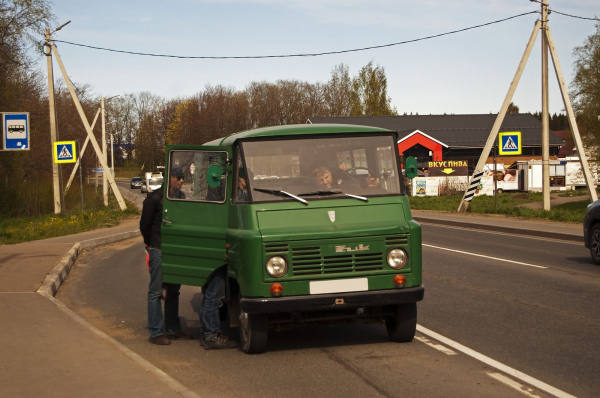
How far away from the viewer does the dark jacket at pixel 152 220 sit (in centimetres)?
716

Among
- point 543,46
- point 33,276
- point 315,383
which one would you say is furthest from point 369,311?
point 543,46

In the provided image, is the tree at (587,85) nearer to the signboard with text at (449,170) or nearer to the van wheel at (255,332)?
the signboard with text at (449,170)

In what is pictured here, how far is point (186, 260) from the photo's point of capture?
22.9 ft

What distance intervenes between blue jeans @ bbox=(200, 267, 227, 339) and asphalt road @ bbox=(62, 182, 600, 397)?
0.24 metres

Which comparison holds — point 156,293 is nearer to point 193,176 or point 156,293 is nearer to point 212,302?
point 212,302

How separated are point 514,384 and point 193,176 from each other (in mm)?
3662

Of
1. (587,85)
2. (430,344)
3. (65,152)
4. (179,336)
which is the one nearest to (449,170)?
(587,85)

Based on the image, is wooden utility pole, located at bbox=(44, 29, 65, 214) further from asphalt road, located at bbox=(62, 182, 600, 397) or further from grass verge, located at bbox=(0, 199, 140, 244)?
asphalt road, located at bbox=(62, 182, 600, 397)

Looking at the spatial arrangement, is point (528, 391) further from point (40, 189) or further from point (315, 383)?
point (40, 189)

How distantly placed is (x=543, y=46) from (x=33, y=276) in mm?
20249

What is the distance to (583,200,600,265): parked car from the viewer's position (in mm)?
12695

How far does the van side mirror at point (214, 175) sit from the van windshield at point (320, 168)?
0.88ft

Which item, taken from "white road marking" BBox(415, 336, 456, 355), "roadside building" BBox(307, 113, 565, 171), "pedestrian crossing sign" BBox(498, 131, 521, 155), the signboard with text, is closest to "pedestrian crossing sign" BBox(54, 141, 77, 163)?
"pedestrian crossing sign" BBox(498, 131, 521, 155)

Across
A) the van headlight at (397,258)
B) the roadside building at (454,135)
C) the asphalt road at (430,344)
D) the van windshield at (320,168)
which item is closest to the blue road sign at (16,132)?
the asphalt road at (430,344)
